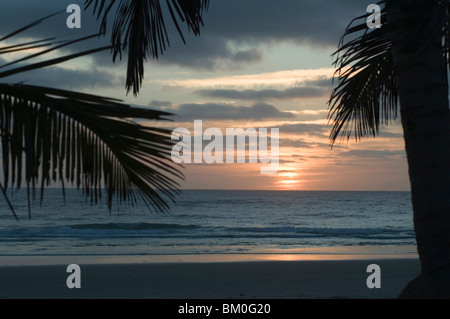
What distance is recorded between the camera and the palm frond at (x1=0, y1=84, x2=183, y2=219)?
265cm

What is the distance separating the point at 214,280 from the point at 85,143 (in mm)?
9552

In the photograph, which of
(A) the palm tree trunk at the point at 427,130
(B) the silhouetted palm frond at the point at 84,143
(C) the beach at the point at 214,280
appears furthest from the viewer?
(C) the beach at the point at 214,280

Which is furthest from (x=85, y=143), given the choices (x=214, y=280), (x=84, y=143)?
(x=214, y=280)

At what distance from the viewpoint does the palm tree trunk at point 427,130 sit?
446 cm

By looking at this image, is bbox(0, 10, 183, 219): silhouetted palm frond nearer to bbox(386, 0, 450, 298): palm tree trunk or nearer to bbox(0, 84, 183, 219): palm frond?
bbox(0, 84, 183, 219): palm frond

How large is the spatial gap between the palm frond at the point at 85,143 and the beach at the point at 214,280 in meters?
6.14

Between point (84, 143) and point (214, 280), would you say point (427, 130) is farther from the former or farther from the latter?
point (214, 280)

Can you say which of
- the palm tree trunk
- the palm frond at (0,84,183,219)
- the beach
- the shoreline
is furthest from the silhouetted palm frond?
the shoreline

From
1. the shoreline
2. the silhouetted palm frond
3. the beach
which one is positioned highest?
the silhouetted palm frond

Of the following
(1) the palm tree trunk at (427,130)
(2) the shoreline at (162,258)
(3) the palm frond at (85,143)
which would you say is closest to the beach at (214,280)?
(2) the shoreline at (162,258)

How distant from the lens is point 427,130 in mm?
4473

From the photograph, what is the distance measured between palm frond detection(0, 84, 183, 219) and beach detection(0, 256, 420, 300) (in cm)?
614

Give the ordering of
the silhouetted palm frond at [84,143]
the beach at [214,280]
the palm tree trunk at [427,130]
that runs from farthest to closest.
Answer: the beach at [214,280] < the palm tree trunk at [427,130] < the silhouetted palm frond at [84,143]

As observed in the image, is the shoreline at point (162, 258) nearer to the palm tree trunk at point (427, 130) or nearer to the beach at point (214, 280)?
the beach at point (214, 280)
